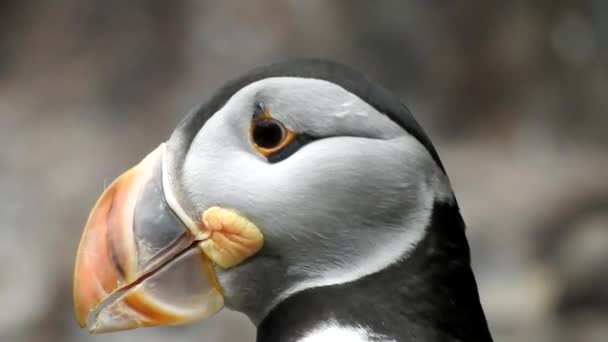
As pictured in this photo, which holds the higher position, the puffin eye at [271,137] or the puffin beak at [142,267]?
the puffin eye at [271,137]

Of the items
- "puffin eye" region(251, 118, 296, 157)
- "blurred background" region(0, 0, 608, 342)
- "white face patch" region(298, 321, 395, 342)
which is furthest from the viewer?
"blurred background" region(0, 0, 608, 342)

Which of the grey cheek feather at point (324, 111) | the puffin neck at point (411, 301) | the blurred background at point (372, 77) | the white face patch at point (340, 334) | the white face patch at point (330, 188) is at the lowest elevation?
the white face patch at point (340, 334)

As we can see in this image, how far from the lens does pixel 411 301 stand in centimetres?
114

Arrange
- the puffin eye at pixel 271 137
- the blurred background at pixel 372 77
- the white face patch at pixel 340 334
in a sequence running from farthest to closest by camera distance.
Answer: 1. the blurred background at pixel 372 77
2. the puffin eye at pixel 271 137
3. the white face patch at pixel 340 334

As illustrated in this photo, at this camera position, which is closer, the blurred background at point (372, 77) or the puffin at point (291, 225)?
the puffin at point (291, 225)

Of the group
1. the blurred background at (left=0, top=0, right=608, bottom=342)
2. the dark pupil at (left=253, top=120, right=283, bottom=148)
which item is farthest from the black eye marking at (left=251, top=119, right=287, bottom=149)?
the blurred background at (left=0, top=0, right=608, bottom=342)

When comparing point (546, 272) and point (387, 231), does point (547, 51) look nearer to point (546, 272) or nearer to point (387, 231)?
point (546, 272)

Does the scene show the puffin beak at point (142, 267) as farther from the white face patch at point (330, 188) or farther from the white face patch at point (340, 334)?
the white face patch at point (340, 334)

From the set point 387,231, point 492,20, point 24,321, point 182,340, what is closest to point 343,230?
point 387,231

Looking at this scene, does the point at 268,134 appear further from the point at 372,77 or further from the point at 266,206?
the point at 372,77

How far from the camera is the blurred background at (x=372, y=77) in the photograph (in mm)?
3773

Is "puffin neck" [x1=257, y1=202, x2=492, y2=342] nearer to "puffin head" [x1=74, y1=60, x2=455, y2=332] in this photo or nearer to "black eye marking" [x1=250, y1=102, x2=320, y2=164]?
"puffin head" [x1=74, y1=60, x2=455, y2=332]

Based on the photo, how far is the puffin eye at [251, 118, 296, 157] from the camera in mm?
1195

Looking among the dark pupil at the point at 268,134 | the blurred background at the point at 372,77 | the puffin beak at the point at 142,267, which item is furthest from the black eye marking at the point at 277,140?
the blurred background at the point at 372,77
